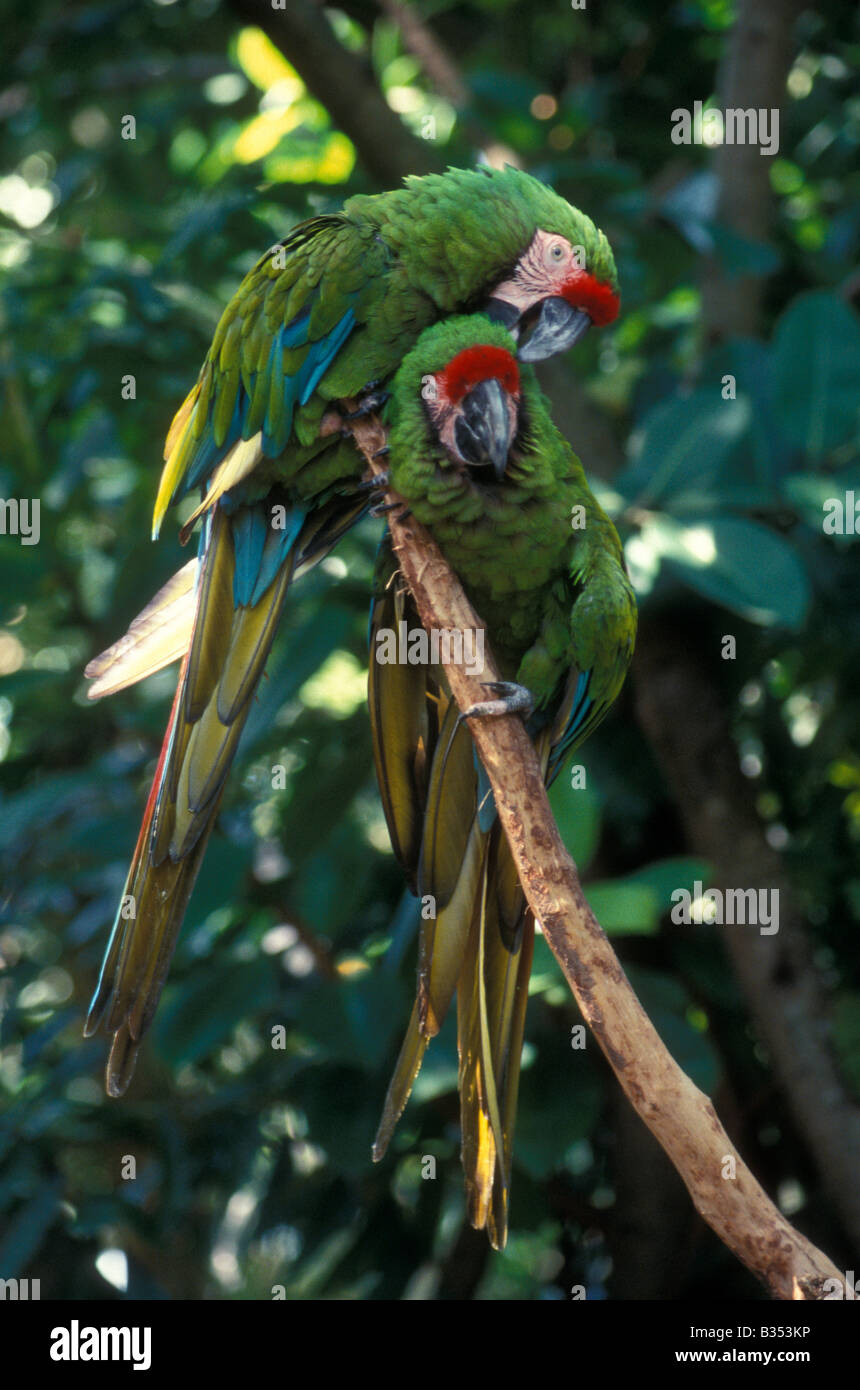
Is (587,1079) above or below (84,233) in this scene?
below

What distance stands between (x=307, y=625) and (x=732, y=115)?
1239 mm

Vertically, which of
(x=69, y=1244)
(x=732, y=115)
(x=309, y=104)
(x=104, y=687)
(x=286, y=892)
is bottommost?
(x=69, y=1244)

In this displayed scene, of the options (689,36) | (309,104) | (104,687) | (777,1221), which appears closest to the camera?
(777,1221)

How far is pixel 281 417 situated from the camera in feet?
4.06

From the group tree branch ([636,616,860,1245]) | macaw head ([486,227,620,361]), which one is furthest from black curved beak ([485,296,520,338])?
tree branch ([636,616,860,1245])

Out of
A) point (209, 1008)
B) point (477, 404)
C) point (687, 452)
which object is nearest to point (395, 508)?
point (477, 404)

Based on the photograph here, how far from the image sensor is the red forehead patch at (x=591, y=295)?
1350 millimetres

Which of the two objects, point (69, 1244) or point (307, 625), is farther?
point (69, 1244)

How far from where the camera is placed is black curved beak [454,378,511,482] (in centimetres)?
111

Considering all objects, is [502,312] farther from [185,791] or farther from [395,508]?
[185,791]

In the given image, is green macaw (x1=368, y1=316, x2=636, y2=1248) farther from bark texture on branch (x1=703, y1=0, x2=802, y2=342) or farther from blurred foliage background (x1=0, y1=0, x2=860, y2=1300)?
bark texture on branch (x1=703, y1=0, x2=802, y2=342)

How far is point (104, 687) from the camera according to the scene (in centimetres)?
117

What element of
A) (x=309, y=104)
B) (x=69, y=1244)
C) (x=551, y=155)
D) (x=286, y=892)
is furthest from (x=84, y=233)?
(x=69, y=1244)
